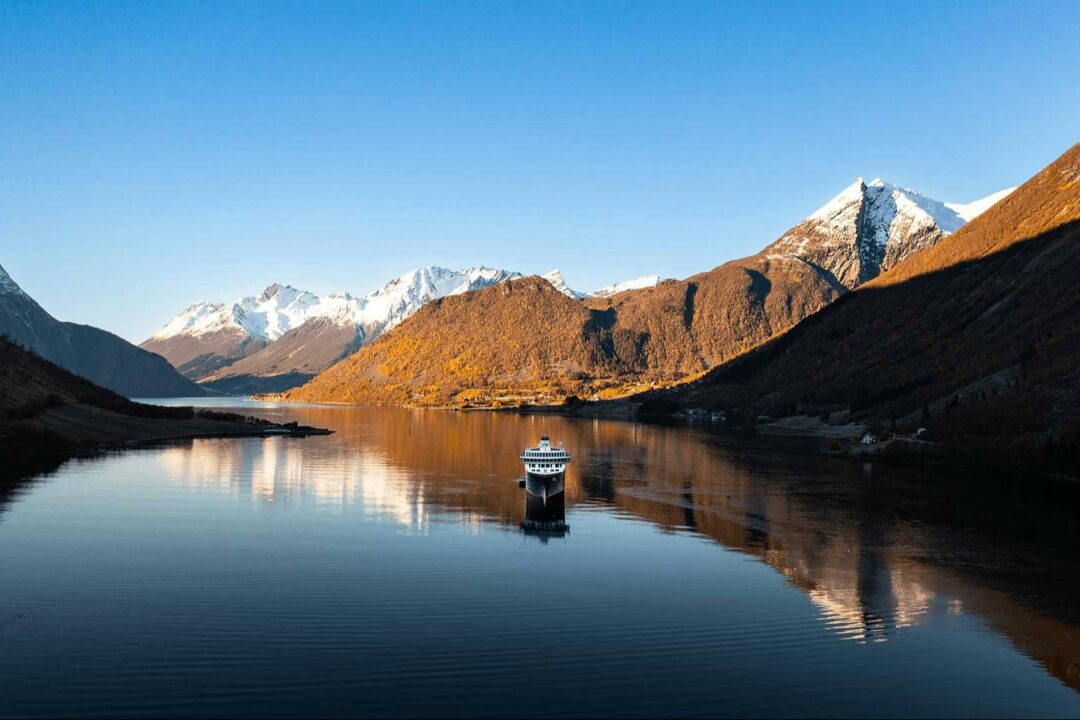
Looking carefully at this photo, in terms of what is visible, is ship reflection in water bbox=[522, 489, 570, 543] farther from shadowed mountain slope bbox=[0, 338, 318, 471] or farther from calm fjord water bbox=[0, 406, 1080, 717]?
shadowed mountain slope bbox=[0, 338, 318, 471]

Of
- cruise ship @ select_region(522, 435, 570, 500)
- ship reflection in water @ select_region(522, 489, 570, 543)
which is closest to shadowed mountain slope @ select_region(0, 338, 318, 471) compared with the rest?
cruise ship @ select_region(522, 435, 570, 500)

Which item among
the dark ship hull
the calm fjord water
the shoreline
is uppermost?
the shoreline

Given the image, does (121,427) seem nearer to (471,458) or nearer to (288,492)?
(471,458)

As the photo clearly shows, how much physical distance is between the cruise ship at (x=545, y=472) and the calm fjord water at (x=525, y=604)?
10.3ft

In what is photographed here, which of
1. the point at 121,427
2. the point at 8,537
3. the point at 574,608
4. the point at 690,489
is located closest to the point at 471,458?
the point at 690,489

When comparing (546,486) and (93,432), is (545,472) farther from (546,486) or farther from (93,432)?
(93,432)

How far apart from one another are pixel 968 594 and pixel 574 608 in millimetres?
24420

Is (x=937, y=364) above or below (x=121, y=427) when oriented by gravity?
above

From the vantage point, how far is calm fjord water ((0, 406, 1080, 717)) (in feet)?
103

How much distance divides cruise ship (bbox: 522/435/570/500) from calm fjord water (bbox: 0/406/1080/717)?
313cm

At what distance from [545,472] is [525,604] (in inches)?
1450

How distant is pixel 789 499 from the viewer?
8781 cm

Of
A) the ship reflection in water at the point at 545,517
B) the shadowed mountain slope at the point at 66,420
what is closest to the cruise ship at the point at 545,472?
the ship reflection in water at the point at 545,517

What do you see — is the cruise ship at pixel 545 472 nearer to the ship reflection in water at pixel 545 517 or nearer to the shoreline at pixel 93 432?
the ship reflection in water at pixel 545 517
